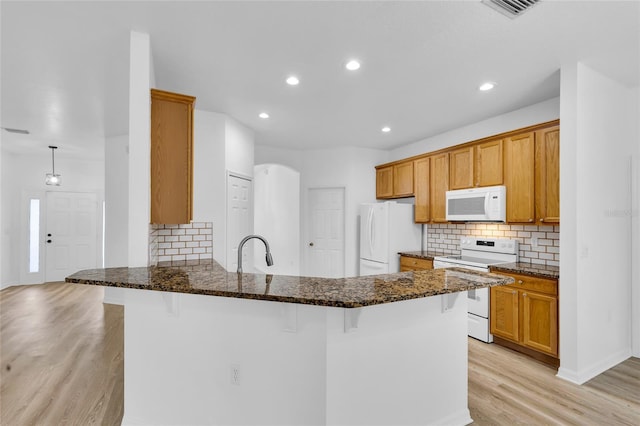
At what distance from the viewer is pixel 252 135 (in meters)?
4.64

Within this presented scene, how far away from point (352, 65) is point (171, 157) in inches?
65.0

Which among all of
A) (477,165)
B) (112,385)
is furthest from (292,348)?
(477,165)

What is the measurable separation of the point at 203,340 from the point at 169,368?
305 millimetres

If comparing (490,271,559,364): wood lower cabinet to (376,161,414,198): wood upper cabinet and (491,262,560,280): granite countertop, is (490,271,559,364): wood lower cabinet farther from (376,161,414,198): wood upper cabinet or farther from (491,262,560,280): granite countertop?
(376,161,414,198): wood upper cabinet

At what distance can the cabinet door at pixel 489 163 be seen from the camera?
372cm

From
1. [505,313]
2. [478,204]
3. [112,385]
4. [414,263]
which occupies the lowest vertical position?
[112,385]

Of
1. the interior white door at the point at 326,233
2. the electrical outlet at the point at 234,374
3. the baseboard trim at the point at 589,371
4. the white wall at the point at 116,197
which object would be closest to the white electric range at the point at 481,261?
the baseboard trim at the point at 589,371

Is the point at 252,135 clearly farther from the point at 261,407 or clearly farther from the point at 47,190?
the point at 47,190

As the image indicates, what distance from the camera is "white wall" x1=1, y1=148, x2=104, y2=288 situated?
600 cm

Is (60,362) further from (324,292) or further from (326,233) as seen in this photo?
(326,233)

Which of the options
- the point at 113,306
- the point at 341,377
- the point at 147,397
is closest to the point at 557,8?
the point at 341,377

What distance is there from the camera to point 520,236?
379 cm

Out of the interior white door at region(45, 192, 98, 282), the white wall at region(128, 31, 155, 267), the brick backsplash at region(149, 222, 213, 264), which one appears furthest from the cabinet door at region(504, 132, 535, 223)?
the interior white door at region(45, 192, 98, 282)

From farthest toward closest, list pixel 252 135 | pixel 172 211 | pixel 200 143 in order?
pixel 252 135 → pixel 200 143 → pixel 172 211
